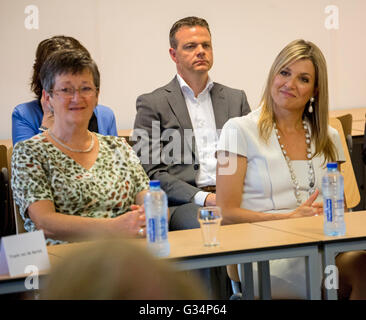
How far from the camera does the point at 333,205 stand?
2.18m

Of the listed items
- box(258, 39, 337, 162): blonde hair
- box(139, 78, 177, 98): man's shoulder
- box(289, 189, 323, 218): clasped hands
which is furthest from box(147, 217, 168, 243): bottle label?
box(139, 78, 177, 98): man's shoulder

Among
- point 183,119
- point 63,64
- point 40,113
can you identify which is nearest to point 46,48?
point 40,113

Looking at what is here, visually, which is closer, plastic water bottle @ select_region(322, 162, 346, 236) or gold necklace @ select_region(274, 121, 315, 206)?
plastic water bottle @ select_region(322, 162, 346, 236)

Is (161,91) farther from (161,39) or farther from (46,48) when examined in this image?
(161,39)

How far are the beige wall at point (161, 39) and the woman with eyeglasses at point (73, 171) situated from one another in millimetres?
2428

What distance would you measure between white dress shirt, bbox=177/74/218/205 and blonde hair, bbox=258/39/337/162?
0.78 metres

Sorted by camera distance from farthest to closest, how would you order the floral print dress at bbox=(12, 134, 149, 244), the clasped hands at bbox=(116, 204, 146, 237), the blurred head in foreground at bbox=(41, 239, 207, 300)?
the floral print dress at bbox=(12, 134, 149, 244), the clasped hands at bbox=(116, 204, 146, 237), the blurred head in foreground at bbox=(41, 239, 207, 300)

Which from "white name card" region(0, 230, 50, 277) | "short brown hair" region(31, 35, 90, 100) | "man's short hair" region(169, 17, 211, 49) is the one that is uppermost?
"man's short hair" region(169, 17, 211, 49)

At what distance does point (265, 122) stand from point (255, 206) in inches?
14.8

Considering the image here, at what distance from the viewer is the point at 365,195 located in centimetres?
488

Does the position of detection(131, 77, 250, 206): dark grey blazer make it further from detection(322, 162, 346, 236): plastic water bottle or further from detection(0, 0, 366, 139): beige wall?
detection(0, 0, 366, 139): beige wall

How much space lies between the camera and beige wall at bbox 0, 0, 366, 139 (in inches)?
191

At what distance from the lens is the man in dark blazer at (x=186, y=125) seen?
11.0ft
